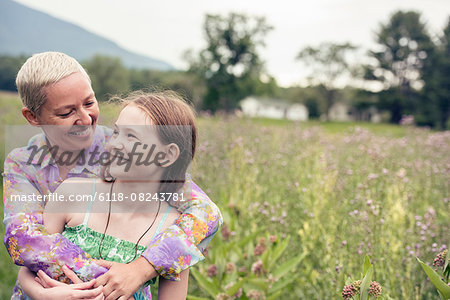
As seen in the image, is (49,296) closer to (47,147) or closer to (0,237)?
(47,147)

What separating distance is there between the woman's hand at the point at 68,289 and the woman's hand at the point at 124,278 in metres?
0.03

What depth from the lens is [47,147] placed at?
1.82 m

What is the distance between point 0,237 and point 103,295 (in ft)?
11.6

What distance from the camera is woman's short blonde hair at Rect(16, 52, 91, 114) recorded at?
1.59 meters

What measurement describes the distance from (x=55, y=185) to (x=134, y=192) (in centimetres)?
44

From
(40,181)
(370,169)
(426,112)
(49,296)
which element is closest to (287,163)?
(370,169)

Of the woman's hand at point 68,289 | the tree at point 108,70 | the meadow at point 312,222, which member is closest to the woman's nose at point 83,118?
the meadow at point 312,222

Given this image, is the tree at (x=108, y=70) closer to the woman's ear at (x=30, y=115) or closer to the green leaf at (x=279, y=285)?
the green leaf at (x=279, y=285)

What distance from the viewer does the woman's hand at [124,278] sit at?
136cm

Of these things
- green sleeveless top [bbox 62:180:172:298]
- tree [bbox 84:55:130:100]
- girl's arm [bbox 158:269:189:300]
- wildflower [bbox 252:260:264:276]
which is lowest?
wildflower [bbox 252:260:264:276]

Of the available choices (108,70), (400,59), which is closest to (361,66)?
(400,59)

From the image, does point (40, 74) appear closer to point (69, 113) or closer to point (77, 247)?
point (69, 113)

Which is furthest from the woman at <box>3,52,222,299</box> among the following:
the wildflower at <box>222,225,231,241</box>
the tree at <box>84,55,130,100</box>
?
the tree at <box>84,55,130,100</box>

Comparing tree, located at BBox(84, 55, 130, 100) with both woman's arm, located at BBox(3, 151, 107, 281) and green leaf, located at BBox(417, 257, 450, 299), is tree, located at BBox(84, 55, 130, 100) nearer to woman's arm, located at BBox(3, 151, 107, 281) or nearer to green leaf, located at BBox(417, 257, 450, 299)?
woman's arm, located at BBox(3, 151, 107, 281)
